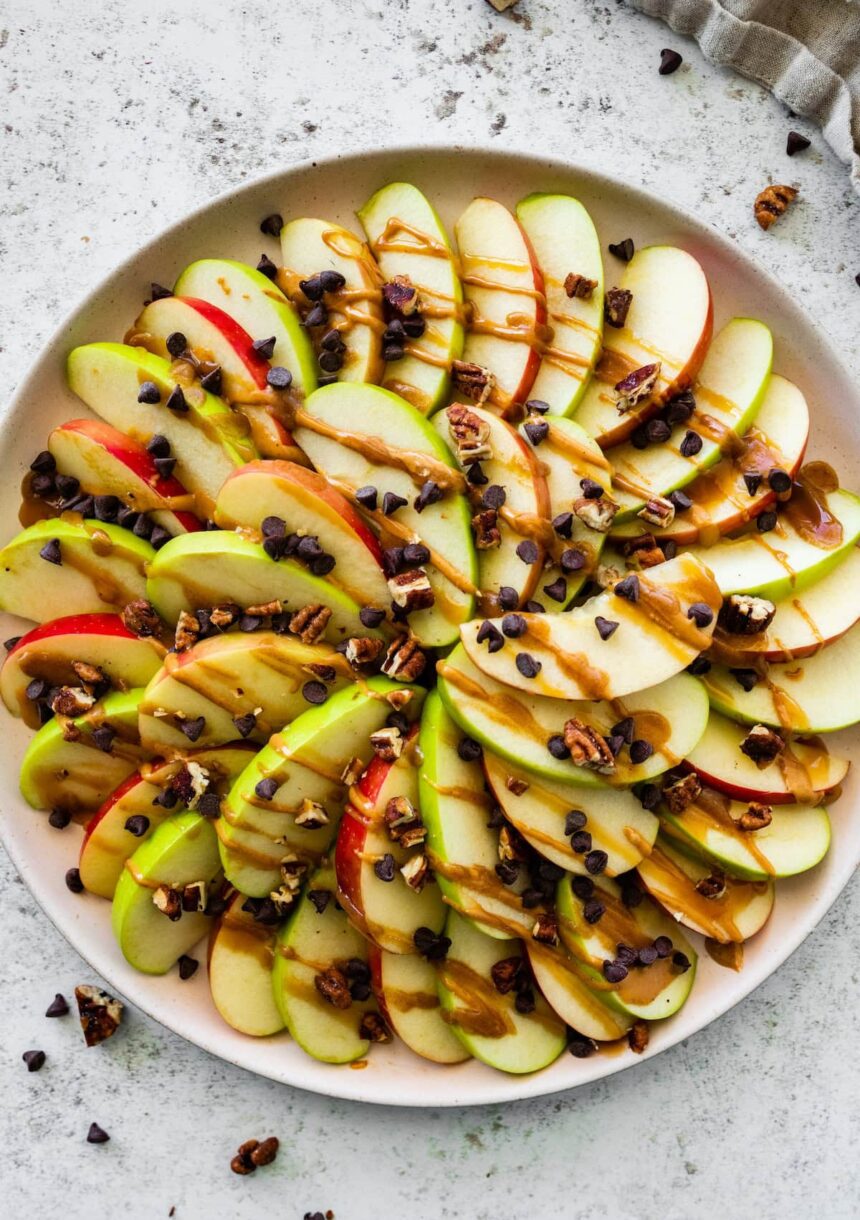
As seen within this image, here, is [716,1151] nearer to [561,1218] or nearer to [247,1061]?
[561,1218]

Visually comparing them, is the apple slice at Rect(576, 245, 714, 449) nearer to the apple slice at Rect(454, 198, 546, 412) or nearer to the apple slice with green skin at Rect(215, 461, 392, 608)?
the apple slice at Rect(454, 198, 546, 412)

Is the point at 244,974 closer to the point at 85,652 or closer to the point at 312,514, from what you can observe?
the point at 85,652

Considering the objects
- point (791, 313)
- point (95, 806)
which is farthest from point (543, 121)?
point (95, 806)

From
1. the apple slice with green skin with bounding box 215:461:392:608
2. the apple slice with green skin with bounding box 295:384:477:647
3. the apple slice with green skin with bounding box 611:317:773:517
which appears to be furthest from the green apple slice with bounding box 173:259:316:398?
the apple slice with green skin with bounding box 611:317:773:517

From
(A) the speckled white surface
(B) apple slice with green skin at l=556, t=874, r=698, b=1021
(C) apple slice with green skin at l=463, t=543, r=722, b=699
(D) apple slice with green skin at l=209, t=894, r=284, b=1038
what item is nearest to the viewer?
(C) apple slice with green skin at l=463, t=543, r=722, b=699

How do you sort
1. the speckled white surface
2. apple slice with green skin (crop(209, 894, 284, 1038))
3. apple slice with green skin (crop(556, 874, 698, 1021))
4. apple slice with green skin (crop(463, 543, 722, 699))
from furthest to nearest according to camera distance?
the speckled white surface < apple slice with green skin (crop(209, 894, 284, 1038)) < apple slice with green skin (crop(556, 874, 698, 1021)) < apple slice with green skin (crop(463, 543, 722, 699))

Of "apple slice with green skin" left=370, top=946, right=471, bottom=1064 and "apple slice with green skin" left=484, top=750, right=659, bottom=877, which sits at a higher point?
"apple slice with green skin" left=484, top=750, right=659, bottom=877

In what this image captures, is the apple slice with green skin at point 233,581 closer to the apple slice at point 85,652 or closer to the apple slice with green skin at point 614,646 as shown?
the apple slice at point 85,652
